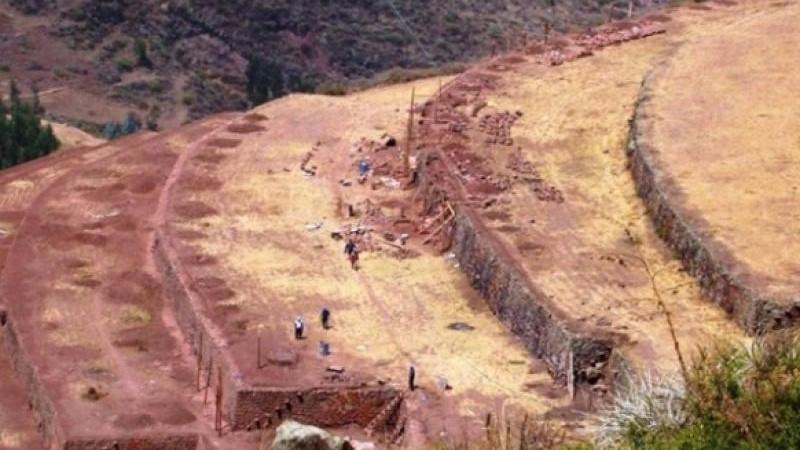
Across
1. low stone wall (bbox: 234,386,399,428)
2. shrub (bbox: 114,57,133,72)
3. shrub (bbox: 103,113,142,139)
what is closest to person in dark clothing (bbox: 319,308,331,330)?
low stone wall (bbox: 234,386,399,428)

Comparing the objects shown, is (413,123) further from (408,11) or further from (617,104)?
(408,11)

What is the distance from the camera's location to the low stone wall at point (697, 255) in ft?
70.6

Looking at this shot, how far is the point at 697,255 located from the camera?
24.0 m

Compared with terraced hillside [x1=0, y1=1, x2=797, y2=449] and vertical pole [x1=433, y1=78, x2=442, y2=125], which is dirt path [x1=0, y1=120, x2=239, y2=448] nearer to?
terraced hillside [x1=0, y1=1, x2=797, y2=449]

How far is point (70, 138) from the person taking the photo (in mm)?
54875

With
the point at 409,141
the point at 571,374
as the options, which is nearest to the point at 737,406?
the point at 571,374

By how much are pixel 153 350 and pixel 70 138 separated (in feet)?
102

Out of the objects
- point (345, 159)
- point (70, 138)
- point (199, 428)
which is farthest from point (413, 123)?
point (70, 138)

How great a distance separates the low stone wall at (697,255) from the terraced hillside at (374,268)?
0.09 m

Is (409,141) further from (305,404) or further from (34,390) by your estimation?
(305,404)

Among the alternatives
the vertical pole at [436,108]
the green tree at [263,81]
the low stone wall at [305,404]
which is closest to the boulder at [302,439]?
the low stone wall at [305,404]

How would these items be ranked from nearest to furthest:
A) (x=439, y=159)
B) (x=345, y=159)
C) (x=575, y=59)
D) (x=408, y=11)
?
(x=439, y=159) < (x=345, y=159) < (x=575, y=59) < (x=408, y=11)

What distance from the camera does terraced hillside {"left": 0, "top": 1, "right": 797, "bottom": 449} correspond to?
A: 2238cm

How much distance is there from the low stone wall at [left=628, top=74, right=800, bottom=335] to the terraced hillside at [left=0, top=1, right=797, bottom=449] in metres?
0.09
